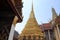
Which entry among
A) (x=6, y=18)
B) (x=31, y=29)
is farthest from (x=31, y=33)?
(x=6, y=18)

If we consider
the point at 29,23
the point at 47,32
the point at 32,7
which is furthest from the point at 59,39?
the point at 32,7

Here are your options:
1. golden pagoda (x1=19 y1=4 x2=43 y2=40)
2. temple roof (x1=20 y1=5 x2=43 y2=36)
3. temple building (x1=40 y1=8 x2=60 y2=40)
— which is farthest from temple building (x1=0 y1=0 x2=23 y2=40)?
temple roof (x1=20 y1=5 x2=43 y2=36)

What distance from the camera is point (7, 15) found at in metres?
3.66

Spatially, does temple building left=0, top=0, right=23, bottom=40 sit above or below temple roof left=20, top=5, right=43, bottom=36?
below

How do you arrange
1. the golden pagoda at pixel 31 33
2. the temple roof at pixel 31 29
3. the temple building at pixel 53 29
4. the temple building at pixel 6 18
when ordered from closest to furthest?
the temple building at pixel 6 18
the temple building at pixel 53 29
the golden pagoda at pixel 31 33
the temple roof at pixel 31 29

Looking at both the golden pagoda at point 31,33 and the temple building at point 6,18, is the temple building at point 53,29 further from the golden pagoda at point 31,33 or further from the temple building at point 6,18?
the temple building at point 6,18

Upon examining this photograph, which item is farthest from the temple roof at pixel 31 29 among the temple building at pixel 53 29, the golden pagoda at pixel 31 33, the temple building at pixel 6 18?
the temple building at pixel 6 18

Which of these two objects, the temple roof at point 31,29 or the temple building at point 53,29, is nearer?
the temple building at point 53,29

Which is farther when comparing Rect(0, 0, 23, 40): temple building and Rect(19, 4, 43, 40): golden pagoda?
Rect(19, 4, 43, 40): golden pagoda

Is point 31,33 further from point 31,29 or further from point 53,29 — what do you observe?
point 53,29

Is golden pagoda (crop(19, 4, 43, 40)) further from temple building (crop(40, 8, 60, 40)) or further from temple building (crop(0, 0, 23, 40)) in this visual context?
temple building (crop(0, 0, 23, 40))

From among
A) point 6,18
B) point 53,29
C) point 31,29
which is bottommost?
point 6,18

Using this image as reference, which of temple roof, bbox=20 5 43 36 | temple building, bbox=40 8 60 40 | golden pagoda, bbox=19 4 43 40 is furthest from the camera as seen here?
temple roof, bbox=20 5 43 36

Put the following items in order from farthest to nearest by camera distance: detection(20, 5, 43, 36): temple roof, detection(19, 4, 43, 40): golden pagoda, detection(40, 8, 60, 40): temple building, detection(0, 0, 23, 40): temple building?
detection(20, 5, 43, 36): temple roof < detection(19, 4, 43, 40): golden pagoda < detection(40, 8, 60, 40): temple building < detection(0, 0, 23, 40): temple building
